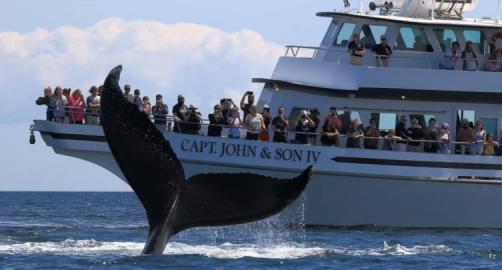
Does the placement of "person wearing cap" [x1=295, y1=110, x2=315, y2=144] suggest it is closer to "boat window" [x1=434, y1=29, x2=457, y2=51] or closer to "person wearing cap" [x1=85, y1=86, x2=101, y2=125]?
"boat window" [x1=434, y1=29, x2=457, y2=51]

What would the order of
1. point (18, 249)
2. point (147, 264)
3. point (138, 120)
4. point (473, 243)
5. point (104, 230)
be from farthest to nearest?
point (104, 230)
point (473, 243)
point (18, 249)
point (147, 264)
point (138, 120)

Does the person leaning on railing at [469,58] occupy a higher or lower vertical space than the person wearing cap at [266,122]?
higher

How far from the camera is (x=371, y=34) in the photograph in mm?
31906

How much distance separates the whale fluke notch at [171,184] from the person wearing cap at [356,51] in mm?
13638

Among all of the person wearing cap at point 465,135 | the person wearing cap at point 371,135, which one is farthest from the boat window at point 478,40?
the person wearing cap at point 371,135

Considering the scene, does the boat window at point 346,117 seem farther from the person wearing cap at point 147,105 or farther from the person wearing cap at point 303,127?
the person wearing cap at point 147,105

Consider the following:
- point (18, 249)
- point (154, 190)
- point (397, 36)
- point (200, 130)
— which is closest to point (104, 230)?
point (200, 130)

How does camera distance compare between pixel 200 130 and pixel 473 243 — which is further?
pixel 200 130

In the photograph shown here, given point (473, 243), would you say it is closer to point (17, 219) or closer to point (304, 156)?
point (304, 156)

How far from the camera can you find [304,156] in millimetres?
29609

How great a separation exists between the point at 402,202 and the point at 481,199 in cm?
163

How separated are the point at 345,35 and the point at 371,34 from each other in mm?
687

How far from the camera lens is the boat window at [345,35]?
32.2m

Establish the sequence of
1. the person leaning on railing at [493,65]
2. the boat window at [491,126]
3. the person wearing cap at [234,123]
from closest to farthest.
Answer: the person wearing cap at [234,123] < the person leaning on railing at [493,65] < the boat window at [491,126]
